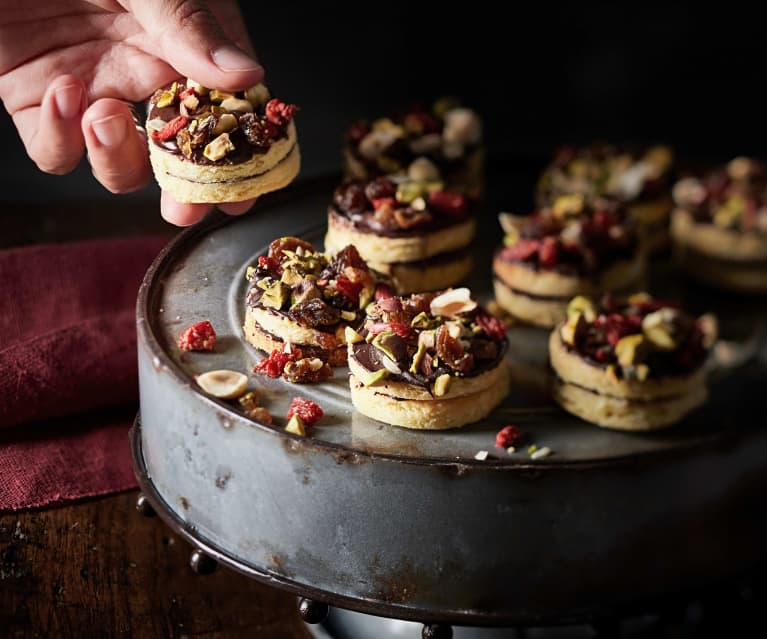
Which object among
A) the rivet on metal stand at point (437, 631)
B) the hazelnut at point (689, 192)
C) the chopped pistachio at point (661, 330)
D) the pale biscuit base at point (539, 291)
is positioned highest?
the chopped pistachio at point (661, 330)

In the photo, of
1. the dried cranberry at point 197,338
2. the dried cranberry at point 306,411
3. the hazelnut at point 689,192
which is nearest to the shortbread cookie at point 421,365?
the dried cranberry at point 306,411

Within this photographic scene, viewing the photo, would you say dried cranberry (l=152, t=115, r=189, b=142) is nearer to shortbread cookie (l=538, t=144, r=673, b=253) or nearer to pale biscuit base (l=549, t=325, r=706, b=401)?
pale biscuit base (l=549, t=325, r=706, b=401)

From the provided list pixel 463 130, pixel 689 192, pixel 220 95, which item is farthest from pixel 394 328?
pixel 689 192

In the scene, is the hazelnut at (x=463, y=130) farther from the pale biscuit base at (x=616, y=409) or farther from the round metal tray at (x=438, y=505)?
the round metal tray at (x=438, y=505)

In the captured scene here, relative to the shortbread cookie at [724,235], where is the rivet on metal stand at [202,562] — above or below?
above

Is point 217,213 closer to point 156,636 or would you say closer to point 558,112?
point 156,636

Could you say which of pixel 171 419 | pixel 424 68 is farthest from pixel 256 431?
pixel 424 68
